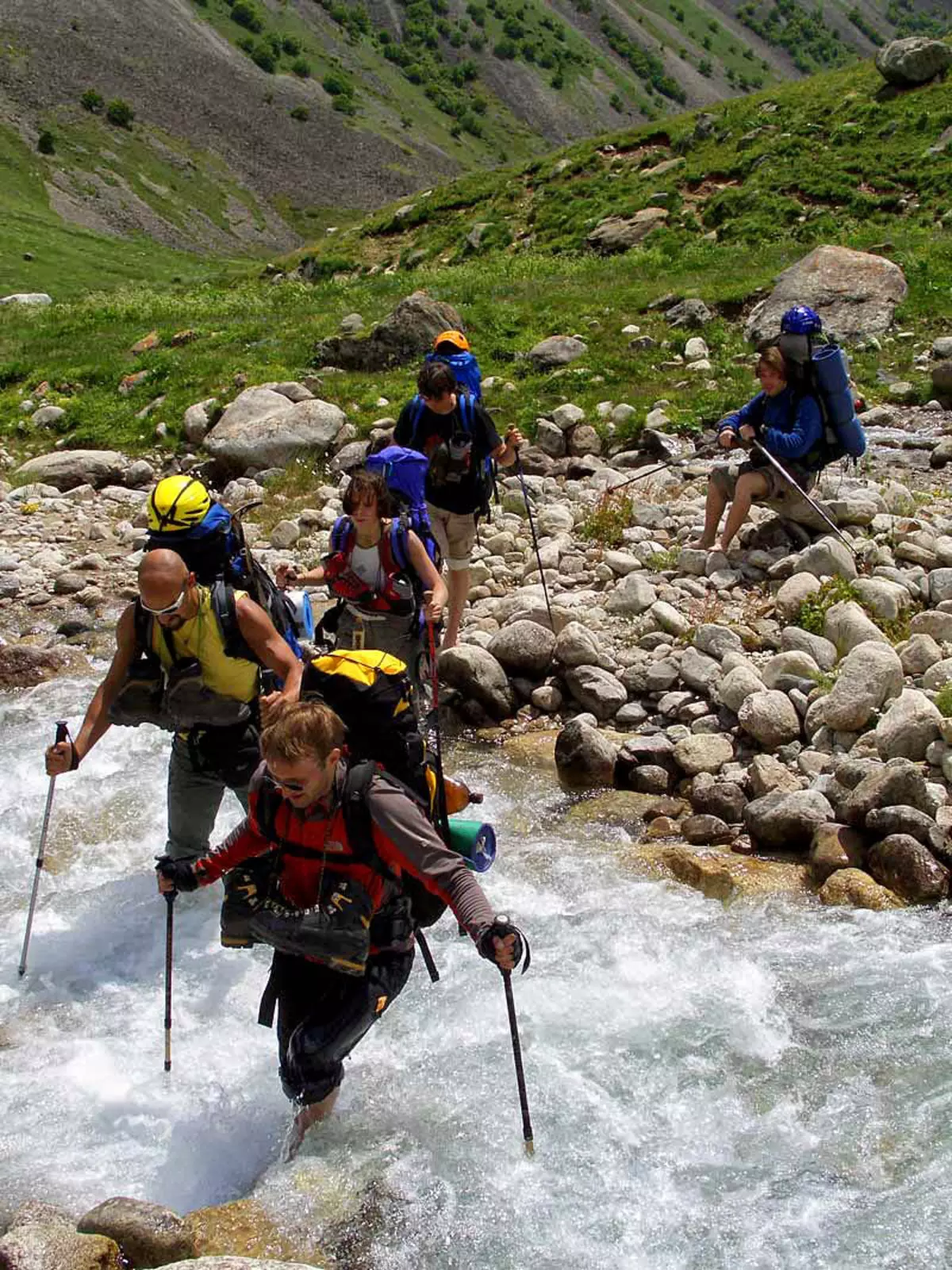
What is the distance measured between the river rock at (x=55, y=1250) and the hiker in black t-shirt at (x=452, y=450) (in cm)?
618

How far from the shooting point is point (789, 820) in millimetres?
7816

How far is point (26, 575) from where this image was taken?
13688mm

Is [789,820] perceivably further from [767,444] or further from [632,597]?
[767,444]

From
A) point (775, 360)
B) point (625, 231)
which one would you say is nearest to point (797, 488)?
point (775, 360)

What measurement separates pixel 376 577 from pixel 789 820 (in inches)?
133

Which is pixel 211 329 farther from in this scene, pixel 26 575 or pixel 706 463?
pixel 706 463

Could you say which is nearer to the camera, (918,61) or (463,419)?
(463,419)

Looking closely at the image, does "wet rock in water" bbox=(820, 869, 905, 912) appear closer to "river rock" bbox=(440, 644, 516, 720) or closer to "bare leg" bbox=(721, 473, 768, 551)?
"river rock" bbox=(440, 644, 516, 720)

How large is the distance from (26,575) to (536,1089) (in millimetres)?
10287

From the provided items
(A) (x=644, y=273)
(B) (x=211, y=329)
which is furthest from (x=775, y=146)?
(B) (x=211, y=329)

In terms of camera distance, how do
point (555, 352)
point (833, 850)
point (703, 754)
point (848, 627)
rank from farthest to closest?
point (555, 352)
point (848, 627)
point (703, 754)
point (833, 850)

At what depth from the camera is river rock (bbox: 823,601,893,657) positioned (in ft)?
31.4

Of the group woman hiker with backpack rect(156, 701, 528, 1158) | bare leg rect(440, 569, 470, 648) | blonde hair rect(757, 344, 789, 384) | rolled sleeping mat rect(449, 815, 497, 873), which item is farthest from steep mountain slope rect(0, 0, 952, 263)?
woman hiker with backpack rect(156, 701, 528, 1158)

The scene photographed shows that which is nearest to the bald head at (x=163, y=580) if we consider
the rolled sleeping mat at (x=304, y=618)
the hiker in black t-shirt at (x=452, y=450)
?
the rolled sleeping mat at (x=304, y=618)
